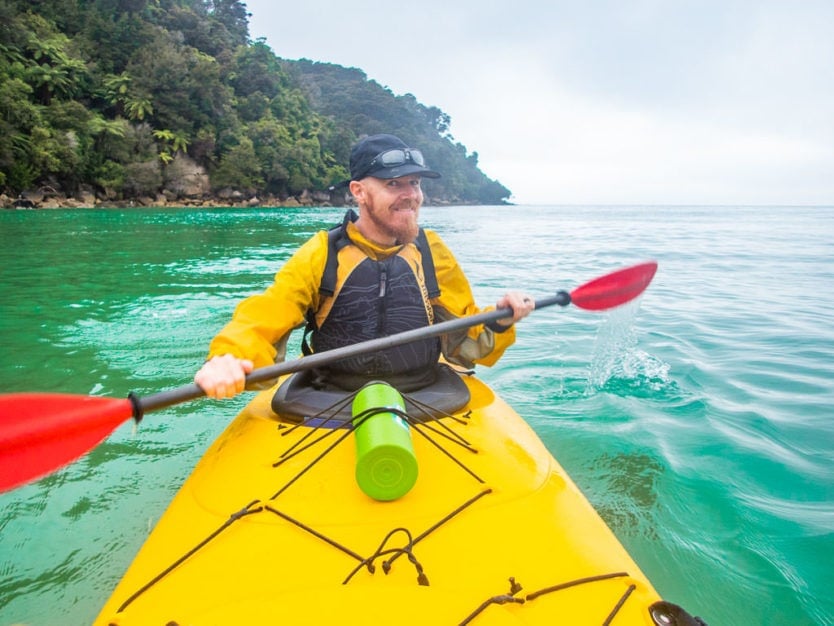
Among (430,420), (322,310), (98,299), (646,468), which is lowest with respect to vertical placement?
(98,299)

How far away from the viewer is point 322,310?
8.73 feet

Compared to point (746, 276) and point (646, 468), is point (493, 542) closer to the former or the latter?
point (646, 468)

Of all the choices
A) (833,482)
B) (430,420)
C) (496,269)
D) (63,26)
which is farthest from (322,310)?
(63,26)

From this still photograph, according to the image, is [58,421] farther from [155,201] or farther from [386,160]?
[155,201]

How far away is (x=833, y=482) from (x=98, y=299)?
8.72 meters

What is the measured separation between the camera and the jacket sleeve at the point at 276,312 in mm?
2162

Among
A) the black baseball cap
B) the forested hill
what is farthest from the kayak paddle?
the forested hill

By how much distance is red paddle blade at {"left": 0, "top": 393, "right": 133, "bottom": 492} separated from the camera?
1.76 m

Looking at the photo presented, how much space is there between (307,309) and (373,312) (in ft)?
1.07

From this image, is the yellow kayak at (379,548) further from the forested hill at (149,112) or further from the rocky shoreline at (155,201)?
the forested hill at (149,112)

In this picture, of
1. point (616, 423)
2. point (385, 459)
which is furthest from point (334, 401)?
point (616, 423)

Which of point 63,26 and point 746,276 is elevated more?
point 63,26

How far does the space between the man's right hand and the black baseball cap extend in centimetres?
108

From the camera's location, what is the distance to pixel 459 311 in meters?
2.94
